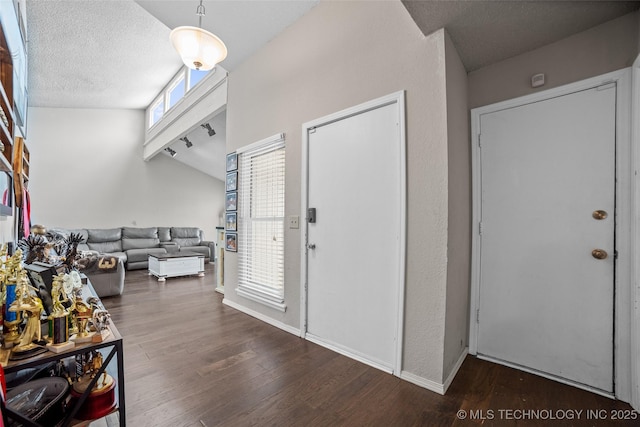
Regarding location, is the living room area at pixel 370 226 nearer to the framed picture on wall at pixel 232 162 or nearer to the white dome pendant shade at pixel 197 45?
the framed picture on wall at pixel 232 162

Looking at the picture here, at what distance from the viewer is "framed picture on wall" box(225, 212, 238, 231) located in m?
3.44

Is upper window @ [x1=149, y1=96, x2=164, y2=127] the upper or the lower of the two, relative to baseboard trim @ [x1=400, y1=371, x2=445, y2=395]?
upper

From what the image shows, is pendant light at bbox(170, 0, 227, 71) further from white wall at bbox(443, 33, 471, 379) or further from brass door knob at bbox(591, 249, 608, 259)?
brass door knob at bbox(591, 249, 608, 259)

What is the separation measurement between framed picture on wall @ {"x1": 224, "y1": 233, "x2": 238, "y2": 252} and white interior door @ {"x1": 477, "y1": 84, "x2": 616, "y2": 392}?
269 centimetres

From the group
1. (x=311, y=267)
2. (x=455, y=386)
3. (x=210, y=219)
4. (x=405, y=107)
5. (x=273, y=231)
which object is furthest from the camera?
(x=210, y=219)

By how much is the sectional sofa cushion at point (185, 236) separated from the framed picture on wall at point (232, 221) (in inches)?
186

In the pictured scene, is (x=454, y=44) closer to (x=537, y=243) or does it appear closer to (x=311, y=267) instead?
(x=537, y=243)

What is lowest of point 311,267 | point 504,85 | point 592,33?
point 311,267

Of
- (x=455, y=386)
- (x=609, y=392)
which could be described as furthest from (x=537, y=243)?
(x=455, y=386)

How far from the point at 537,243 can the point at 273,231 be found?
2313 mm

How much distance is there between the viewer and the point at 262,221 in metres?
3.10

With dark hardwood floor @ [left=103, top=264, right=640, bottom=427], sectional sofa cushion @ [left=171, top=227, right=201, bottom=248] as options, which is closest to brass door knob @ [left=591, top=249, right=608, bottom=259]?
dark hardwood floor @ [left=103, top=264, right=640, bottom=427]

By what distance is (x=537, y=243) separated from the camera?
77.6 inches

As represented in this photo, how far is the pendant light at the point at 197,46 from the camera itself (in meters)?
2.27
